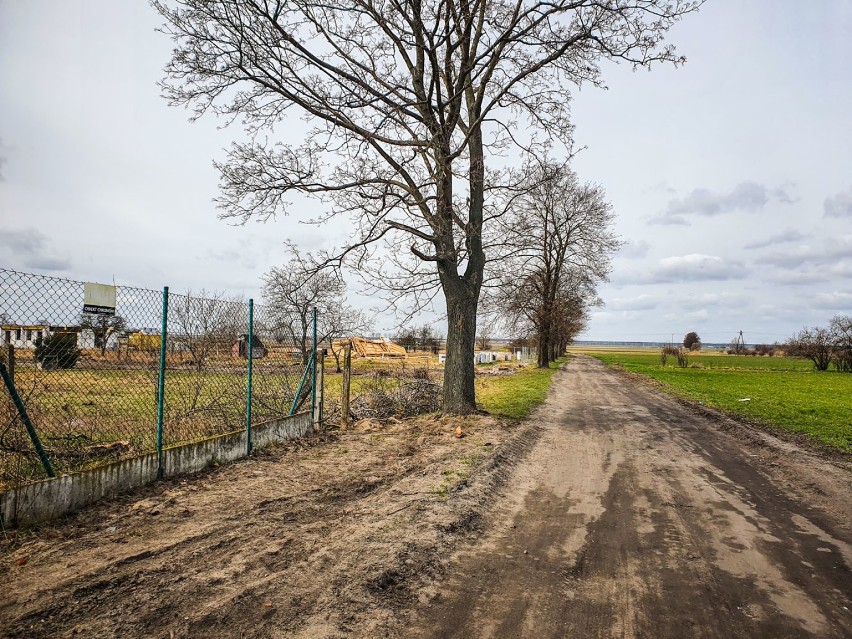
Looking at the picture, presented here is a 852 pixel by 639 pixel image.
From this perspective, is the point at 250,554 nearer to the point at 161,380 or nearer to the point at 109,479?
the point at 109,479

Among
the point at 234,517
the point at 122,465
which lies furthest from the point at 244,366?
the point at 234,517

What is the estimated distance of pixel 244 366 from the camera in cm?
826

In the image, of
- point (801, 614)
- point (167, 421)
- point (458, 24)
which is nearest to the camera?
point (801, 614)

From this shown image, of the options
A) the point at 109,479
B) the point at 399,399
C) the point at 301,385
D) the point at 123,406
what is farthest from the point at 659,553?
the point at 399,399

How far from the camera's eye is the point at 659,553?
4.68 metres

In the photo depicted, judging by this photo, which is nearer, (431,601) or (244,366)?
(431,601)

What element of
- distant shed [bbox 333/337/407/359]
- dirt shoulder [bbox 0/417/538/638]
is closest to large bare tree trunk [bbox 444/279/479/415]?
dirt shoulder [bbox 0/417/538/638]

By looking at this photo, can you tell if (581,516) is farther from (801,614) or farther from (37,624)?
(37,624)

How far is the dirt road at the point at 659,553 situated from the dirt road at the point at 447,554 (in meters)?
0.02

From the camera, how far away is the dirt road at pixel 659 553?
3.51m

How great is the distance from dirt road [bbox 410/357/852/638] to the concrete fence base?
3918 millimetres

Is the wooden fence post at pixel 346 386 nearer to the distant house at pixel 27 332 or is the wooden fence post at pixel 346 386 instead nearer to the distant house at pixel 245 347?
the distant house at pixel 245 347

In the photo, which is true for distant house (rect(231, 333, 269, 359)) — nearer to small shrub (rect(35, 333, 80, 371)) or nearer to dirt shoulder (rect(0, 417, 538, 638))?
dirt shoulder (rect(0, 417, 538, 638))

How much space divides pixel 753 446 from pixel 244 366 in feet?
32.4
